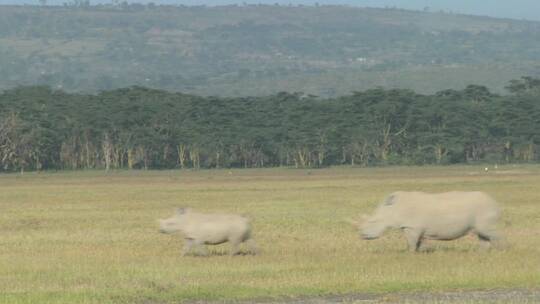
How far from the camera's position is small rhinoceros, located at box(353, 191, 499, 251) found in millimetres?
25453

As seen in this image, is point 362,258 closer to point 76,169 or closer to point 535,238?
point 535,238

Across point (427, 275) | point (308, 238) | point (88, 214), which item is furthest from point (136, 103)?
point (427, 275)

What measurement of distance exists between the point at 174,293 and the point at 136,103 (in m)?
103

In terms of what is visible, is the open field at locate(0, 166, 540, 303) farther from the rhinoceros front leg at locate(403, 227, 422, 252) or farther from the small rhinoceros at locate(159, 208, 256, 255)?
the small rhinoceros at locate(159, 208, 256, 255)

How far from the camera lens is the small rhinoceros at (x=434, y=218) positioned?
25453mm

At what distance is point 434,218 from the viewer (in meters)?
25.4

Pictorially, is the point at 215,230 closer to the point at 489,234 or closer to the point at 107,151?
the point at 489,234

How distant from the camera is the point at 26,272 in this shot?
2288cm

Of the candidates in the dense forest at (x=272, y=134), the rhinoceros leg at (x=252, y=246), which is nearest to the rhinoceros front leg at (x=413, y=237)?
the rhinoceros leg at (x=252, y=246)

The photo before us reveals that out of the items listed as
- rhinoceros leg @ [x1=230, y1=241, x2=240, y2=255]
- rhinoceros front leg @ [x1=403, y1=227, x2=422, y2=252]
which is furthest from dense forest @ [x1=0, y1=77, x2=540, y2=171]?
rhinoceros front leg @ [x1=403, y1=227, x2=422, y2=252]

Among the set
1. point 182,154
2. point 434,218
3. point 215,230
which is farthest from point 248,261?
point 182,154

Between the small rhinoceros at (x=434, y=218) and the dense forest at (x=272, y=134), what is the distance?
85.0 m

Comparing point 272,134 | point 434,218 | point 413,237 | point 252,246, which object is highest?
point 434,218

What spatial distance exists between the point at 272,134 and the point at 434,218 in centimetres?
9374
